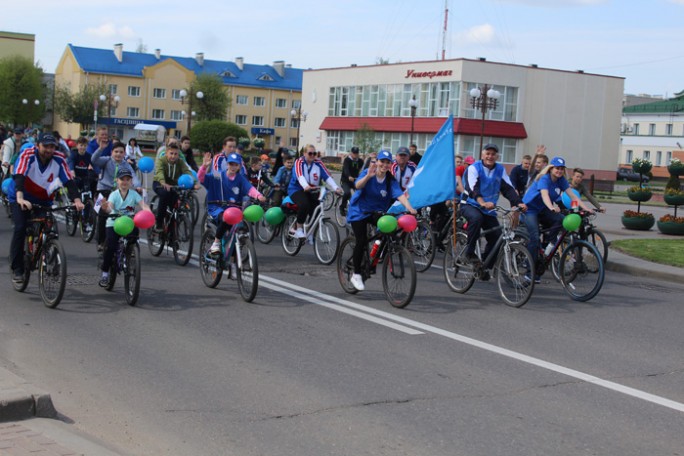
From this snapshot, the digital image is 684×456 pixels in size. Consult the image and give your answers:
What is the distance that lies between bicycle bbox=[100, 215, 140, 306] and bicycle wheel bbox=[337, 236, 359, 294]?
8.47ft

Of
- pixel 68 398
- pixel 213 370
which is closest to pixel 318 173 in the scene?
pixel 213 370

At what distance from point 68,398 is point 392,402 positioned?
2267 mm

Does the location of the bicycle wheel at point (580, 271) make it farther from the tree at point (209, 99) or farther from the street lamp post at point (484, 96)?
the tree at point (209, 99)

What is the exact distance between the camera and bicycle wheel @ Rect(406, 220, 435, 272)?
14.1m

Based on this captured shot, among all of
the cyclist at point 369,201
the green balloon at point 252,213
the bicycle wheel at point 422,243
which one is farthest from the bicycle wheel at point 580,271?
the green balloon at point 252,213

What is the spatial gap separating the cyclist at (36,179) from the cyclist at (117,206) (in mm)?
475

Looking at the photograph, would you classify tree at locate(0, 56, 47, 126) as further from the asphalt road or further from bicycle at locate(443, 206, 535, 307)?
bicycle at locate(443, 206, 535, 307)

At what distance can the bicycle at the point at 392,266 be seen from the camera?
33.0 feet

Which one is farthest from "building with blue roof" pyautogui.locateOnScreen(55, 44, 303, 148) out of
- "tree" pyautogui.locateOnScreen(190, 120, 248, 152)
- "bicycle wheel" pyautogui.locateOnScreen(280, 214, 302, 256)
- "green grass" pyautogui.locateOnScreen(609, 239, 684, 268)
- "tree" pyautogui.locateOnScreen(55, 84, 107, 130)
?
"bicycle wheel" pyautogui.locateOnScreen(280, 214, 302, 256)

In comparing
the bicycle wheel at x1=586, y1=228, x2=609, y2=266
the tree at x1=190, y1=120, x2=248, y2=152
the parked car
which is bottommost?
the bicycle wheel at x1=586, y1=228, x2=609, y2=266

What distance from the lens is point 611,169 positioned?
7700 cm

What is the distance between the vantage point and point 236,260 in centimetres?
1053

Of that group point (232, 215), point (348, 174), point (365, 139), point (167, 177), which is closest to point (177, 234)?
point (167, 177)

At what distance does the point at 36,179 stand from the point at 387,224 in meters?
3.95
